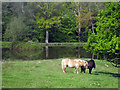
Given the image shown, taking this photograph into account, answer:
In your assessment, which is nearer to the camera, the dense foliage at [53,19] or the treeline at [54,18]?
the dense foliage at [53,19]

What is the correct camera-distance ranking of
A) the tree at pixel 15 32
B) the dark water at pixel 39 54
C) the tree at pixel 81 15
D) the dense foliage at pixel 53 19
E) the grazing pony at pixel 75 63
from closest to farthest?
the grazing pony at pixel 75 63, the dark water at pixel 39 54, the tree at pixel 15 32, the dense foliage at pixel 53 19, the tree at pixel 81 15

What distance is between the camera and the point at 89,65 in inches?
571

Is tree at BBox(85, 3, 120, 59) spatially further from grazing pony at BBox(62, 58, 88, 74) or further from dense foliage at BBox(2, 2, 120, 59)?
dense foliage at BBox(2, 2, 120, 59)

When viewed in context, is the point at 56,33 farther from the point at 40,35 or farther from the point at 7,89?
the point at 7,89

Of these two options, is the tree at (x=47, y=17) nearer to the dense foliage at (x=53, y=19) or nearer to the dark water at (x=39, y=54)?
the dense foliage at (x=53, y=19)

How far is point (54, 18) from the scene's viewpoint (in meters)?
61.8

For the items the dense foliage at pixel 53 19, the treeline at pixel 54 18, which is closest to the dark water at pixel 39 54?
the dense foliage at pixel 53 19

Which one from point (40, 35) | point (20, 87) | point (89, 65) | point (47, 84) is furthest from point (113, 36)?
point (40, 35)

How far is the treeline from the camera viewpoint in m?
60.4

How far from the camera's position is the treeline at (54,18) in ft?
198

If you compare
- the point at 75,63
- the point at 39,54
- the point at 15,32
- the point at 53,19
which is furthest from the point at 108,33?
the point at 53,19

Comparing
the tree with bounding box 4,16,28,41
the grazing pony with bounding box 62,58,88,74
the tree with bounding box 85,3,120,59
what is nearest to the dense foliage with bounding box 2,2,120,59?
the tree with bounding box 4,16,28,41

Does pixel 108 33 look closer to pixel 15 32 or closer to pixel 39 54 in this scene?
pixel 39 54

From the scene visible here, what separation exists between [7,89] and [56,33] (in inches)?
2169
